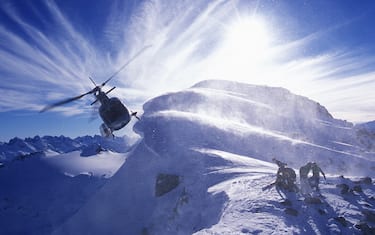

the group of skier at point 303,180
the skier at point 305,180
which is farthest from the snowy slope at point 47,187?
the skier at point 305,180

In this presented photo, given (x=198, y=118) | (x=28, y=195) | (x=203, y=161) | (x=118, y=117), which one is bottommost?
(x=28, y=195)

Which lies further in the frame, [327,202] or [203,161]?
[203,161]

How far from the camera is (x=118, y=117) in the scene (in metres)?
21.8

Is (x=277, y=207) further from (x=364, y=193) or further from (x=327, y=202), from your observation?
(x=364, y=193)

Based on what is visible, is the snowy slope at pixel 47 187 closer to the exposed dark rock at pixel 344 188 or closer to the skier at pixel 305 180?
the skier at pixel 305 180

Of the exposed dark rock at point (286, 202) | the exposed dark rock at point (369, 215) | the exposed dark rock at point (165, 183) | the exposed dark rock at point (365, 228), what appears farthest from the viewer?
the exposed dark rock at point (165, 183)

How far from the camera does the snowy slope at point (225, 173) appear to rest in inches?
730

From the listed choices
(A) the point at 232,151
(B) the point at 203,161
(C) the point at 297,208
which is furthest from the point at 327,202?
(A) the point at 232,151

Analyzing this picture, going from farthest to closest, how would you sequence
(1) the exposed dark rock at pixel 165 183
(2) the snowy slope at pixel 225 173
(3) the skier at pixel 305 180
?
(1) the exposed dark rock at pixel 165 183, (3) the skier at pixel 305 180, (2) the snowy slope at pixel 225 173

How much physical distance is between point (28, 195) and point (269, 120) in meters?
101

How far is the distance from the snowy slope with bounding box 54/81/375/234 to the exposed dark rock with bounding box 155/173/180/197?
0.38m

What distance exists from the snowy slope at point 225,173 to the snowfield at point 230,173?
11 cm

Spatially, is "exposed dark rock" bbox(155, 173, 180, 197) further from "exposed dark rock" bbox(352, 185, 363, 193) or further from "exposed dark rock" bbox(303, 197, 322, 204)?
"exposed dark rock" bbox(352, 185, 363, 193)

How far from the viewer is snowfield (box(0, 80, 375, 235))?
18609mm
